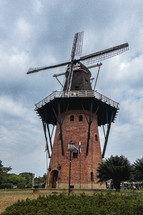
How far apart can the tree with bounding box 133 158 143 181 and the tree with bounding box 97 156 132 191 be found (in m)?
0.78

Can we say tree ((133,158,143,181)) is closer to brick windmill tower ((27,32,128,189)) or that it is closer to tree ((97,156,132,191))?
tree ((97,156,132,191))

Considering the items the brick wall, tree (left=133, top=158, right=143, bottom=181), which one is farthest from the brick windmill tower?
tree (left=133, top=158, right=143, bottom=181)

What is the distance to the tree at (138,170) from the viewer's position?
14.1 metres

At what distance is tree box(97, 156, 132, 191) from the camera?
15.3 m

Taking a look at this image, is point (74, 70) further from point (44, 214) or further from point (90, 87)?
point (44, 214)

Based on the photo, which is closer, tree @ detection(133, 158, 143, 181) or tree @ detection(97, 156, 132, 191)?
tree @ detection(133, 158, 143, 181)

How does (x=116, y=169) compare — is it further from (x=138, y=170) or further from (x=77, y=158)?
(x=77, y=158)

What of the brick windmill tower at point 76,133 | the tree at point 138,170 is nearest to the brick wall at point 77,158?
the brick windmill tower at point 76,133

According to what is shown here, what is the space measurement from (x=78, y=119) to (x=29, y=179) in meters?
59.9

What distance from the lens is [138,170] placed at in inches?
563

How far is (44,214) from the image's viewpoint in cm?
543

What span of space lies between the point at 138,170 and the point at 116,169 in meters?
1.75

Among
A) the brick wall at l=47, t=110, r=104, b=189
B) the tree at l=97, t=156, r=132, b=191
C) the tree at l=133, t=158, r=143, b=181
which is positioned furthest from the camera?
the brick wall at l=47, t=110, r=104, b=189

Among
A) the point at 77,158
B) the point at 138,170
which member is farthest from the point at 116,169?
the point at 77,158
